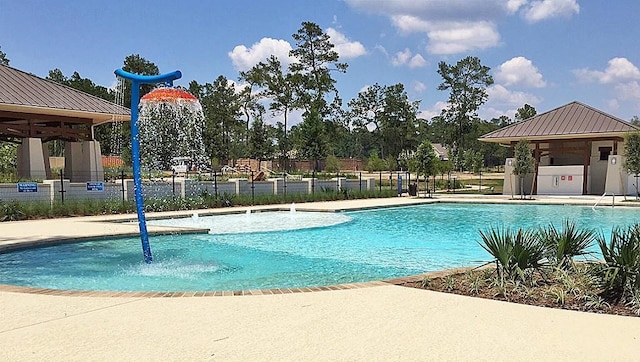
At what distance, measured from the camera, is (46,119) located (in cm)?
2466

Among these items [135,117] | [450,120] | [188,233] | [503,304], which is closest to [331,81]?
[450,120]

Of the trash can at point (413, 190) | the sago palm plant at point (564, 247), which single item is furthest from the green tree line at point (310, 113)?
the sago palm plant at point (564, 247)

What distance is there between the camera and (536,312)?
17.6 ft

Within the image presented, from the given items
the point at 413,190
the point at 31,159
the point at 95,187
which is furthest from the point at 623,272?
the point at 413,190

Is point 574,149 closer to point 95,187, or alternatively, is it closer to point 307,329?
point 95,187

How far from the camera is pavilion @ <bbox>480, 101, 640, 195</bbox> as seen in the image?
1204 inches

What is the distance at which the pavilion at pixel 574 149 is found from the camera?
30578 mm

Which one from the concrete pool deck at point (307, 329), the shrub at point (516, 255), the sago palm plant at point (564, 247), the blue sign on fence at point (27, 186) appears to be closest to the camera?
the concrete pool deck at point (307, 329)

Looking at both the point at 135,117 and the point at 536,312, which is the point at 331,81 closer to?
the point at 135,117

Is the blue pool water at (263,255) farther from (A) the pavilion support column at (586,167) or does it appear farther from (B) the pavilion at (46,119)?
(A) the pavilion support column at (586,167)

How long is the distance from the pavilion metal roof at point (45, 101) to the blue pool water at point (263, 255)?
9.28m

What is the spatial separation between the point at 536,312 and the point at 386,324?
5.48 feet

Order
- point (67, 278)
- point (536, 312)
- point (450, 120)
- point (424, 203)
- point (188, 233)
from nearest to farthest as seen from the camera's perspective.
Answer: point (536, 312) → point (67, 278) → point (188, 233) → point (424, 203) → point (450, 120)

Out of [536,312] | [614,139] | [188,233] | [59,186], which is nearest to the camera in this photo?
[536,312]
